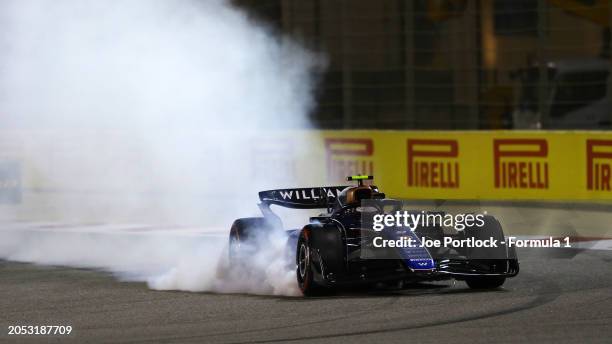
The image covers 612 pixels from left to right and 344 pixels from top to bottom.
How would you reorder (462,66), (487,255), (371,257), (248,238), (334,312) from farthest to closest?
(462,66), (248,238), (487,255), (371,257), (334,312)

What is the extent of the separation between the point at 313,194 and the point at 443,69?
559 inches

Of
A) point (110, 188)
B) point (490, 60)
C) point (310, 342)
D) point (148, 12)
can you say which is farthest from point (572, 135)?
point (310, 342)

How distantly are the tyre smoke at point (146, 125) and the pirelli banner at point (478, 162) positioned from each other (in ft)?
4.27

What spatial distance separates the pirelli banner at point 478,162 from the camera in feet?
71.1

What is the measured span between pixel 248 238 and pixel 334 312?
2.78 metres

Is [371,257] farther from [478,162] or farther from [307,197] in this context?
[478,162]

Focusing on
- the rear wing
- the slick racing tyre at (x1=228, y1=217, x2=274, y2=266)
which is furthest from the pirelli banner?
the slick racing tyre at (x1=228, y1=217, x2=274, y2=266)

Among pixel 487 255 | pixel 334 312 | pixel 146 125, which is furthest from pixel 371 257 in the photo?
pixel 146 125

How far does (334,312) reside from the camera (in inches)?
415

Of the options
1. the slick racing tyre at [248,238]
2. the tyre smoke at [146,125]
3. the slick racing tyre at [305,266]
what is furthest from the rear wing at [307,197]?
the slick racing tyre at [305,266]

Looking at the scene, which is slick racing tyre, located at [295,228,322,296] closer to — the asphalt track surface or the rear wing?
the asphalt track surface

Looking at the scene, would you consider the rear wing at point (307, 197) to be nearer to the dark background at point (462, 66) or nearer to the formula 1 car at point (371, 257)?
the formula 1 car at point (371, 257)

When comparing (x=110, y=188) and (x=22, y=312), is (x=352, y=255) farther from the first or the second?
(x=110, y=188)

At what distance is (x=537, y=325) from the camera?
382 inches
